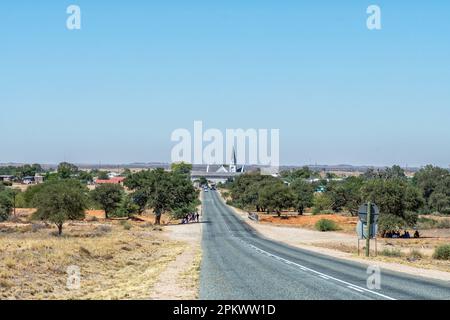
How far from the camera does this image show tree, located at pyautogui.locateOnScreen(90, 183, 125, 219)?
304ft

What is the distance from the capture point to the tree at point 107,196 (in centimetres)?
9256

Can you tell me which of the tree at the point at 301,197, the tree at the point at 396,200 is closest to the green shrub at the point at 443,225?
the tree at the point at 396,200

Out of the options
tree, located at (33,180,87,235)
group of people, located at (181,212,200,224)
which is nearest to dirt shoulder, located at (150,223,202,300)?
tree, located at (33,180,87,235)

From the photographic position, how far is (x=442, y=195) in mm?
123688

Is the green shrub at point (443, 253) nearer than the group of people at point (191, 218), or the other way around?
the green shrub at point (443, 253)

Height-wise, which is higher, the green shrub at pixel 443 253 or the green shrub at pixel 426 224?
the green shrub at pixel 443 253

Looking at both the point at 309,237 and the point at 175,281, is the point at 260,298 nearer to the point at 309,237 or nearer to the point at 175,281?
the point at 175,281

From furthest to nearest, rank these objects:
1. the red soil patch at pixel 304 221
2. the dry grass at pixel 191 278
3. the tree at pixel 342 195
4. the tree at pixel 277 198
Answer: the tree at pixel 342 195
the tree at pixel 277 198
the red soil patch at pixel 304 221
the dry grass at pixel 191 278

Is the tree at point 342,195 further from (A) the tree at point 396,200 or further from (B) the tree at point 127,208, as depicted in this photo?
(B) the tree at point 127,208

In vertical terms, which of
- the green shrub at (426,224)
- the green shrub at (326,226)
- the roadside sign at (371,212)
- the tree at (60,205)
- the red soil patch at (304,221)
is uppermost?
the roadside sign at (371,212)

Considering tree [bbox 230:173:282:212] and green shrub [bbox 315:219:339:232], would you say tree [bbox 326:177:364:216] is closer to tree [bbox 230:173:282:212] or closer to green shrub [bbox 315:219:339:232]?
tree [bbox 230:173:282:212]

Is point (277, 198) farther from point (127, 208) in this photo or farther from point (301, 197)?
point (127, 208)

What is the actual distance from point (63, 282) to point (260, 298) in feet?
27.9
